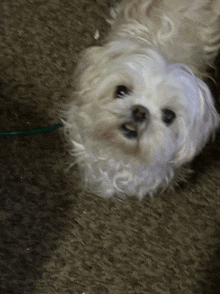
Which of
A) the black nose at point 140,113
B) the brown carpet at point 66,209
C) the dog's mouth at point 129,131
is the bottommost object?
the brown carpet at point 66,209

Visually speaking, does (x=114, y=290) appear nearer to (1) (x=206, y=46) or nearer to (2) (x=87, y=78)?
(2) (x=87, y=78)

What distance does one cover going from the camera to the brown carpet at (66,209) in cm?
125

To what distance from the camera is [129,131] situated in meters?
0.88

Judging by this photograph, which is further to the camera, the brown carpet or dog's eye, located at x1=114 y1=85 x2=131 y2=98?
the brown carpet

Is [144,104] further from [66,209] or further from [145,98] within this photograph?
[66,209]

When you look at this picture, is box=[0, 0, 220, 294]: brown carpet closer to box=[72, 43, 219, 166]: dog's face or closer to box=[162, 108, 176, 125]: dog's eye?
box=[72, 43, 219, 166]: dog's face

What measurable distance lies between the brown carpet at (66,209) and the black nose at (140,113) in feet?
1.82

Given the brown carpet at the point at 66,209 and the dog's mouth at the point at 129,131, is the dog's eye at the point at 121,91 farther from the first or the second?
the brown carpet at the point at 66,209

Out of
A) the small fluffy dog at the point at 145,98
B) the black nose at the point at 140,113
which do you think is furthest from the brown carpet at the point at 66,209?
the black nose at the point at 140,113

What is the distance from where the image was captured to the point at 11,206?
1.25m

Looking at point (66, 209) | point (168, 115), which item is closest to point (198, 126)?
point (168, 115)

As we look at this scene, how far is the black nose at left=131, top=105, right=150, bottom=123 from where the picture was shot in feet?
2.79

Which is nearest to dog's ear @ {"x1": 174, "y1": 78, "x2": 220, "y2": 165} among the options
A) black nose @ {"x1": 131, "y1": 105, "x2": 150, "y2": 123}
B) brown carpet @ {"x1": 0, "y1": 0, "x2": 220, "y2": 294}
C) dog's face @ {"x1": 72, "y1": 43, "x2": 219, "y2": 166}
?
dog's face @ {"x1": 72, "y1": 43, "x2": 219, "y2": 166}

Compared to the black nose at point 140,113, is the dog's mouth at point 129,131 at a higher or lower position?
lower
